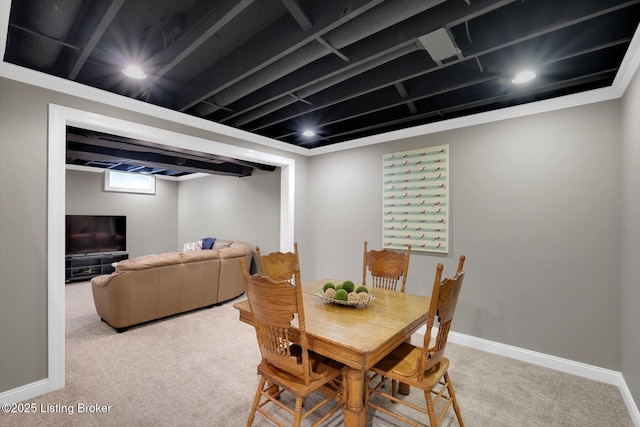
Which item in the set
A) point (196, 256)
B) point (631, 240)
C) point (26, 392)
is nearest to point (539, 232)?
point (631, 240)

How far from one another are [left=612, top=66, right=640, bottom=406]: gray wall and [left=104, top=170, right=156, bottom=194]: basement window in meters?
8.49

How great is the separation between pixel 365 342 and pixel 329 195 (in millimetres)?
3080

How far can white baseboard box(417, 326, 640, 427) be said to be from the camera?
2.22 metres

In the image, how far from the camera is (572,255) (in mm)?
2664

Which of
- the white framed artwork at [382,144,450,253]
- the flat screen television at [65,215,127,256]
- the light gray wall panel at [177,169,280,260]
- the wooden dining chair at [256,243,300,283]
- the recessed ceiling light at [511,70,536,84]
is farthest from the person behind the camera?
the flat screen television at [65,215,127,256]

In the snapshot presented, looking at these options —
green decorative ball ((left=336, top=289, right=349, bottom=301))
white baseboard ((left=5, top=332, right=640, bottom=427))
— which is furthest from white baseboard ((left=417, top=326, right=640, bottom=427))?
green decorative ball ((left=336, top=289, right=349, bottom=301))

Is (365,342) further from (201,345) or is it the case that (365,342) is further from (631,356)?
(201,345)

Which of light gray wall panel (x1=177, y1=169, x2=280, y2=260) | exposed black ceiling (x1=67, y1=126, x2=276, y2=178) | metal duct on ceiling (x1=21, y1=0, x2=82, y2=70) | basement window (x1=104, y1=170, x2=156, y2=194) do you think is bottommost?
light gray wall panel (x1=177, y1=169, x2=280, y2=260)

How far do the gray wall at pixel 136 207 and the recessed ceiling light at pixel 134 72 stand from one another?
552 centimetres

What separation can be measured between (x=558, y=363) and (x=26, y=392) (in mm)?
4475

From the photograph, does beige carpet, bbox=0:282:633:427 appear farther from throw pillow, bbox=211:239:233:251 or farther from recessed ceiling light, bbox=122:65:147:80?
throw pillow, bbox=211:239:233:251

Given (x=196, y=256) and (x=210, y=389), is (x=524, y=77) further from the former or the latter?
(x=196, y=256)

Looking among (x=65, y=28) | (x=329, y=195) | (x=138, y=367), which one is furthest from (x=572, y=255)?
(x=65, y=28)

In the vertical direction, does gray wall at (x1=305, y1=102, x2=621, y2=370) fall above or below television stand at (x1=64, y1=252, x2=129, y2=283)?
above
